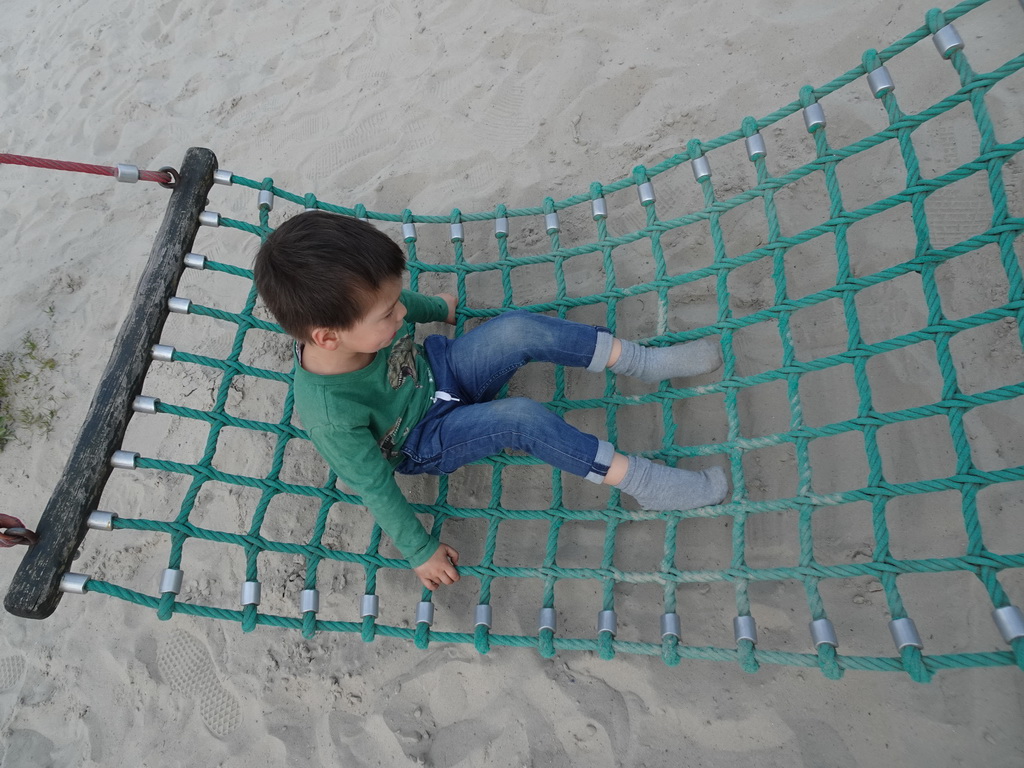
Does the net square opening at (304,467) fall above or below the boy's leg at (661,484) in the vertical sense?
above

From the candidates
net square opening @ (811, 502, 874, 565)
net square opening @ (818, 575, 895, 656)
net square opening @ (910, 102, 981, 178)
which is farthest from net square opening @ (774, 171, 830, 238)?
net square opening @ (818, 575, 895, 656)

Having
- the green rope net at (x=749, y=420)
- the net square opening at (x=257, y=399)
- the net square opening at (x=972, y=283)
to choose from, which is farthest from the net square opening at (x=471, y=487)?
the net square opening at (x=972, y=283)

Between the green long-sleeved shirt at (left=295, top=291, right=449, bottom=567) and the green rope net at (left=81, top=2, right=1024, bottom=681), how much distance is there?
0.42ft

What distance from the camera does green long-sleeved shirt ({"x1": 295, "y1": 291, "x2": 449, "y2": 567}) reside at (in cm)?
103

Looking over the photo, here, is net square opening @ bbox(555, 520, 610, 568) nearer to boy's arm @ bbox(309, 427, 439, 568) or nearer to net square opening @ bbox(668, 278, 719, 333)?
boy's arm @ bbox(309, 427, 439, 568)

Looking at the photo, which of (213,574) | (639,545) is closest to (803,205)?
(639,545)

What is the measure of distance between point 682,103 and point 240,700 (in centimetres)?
162

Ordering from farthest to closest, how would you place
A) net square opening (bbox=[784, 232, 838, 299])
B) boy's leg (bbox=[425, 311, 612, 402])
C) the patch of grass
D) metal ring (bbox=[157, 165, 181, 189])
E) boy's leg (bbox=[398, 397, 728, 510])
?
the patch of grass
metal ring (bbox=[157, 165, 181, 189])
net square opening (bbox=[784, 232, 838, 299])
boy's leg (bbox=[425, 311, 612, 402])
boy's leg (bbox=[398, 397, 728, 510])

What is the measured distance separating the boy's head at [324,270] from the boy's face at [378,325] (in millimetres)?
11

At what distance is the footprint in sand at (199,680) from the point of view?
Result: 1.27 metres

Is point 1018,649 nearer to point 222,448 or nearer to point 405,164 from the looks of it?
point 222,448

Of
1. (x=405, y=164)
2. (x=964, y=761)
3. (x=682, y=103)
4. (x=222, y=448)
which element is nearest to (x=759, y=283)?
(x=682, y=103)

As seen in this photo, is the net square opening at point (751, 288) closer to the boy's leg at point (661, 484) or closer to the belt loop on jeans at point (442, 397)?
the boy's leg at point (661, 484)

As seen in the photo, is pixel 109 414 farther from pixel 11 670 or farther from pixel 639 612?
pixel 639 612
